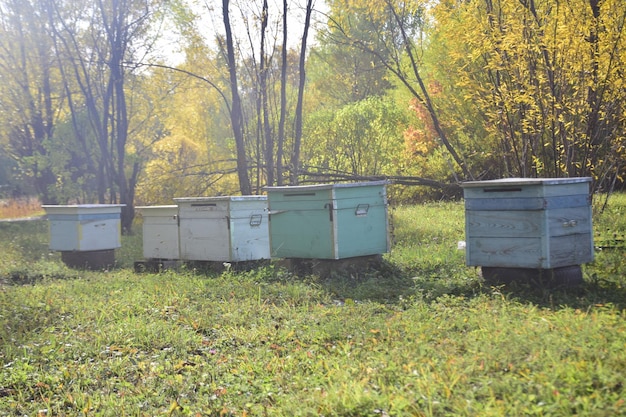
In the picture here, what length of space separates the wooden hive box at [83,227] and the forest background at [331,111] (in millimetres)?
2731

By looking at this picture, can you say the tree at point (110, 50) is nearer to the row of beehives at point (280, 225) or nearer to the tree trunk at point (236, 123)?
the tree trunk at point (236, 123)

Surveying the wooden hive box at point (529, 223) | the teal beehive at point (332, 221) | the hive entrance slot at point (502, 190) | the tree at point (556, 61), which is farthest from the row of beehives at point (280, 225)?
the tree at point (556, 61)

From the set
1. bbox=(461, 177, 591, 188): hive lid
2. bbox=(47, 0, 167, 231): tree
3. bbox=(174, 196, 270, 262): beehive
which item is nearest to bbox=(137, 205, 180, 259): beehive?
bbox=(174, 196, 270, 262): beehive

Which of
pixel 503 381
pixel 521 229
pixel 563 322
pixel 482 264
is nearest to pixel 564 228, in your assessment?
pixel 521 229

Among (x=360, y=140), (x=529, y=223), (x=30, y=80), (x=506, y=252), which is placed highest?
(x=30, y=80)

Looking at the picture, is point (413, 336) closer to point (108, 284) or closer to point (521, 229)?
point (521, 229)

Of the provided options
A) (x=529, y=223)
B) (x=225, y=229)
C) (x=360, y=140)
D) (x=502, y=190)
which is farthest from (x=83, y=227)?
(x=360, y=140)

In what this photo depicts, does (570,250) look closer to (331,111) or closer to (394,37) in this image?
(394,37)

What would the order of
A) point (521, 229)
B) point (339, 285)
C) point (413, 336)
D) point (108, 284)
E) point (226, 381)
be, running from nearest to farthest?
point (226, 381) < point (413, 336) < point (521, 229) < point (339, 285) < point (108, 284)

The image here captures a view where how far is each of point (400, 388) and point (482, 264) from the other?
3036 mm

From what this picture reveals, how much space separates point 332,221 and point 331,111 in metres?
15.5

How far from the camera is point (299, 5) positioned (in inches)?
553

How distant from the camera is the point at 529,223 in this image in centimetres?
634

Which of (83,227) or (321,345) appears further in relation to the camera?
(83,227)
